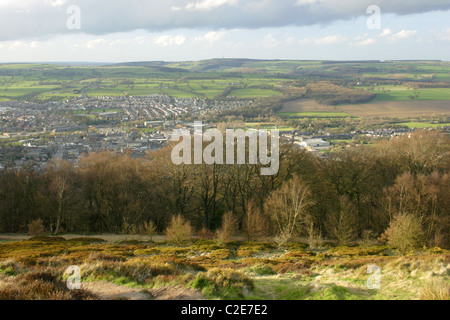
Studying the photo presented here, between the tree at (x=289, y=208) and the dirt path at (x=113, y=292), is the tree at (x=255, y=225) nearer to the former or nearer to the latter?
the tree at (x=289, y=208)

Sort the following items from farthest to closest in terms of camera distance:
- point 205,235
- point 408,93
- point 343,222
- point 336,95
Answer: point 408,93, point 336,95, point 205,235, point 343,222

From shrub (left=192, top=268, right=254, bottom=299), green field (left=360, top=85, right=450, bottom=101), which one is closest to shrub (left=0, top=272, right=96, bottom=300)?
shrub (left=192, top=268, right=254, bottom=299)

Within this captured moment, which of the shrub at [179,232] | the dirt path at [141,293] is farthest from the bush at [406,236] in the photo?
the dirt path at [141,293]

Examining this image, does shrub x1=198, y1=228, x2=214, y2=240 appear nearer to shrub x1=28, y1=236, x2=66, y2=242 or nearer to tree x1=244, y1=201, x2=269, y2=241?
tree x1=244, y1=201, x2=269, y2=241

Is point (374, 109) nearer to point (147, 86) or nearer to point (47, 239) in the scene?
point (147, 86)

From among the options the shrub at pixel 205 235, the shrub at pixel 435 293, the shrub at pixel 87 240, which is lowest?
the shrub at pixel 205 235

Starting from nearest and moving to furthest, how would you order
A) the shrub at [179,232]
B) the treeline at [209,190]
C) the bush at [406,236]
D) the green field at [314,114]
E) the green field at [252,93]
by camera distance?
the bush at [406,236]
the shrub at [179,232]
the treeline at [209,190]
the green field at [314,114]
the green field at [252,93]

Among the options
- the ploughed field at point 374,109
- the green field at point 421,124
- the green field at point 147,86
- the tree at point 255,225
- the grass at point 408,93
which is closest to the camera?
the tree at point 255,225

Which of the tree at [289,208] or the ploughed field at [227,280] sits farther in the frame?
the tree at [289,208]

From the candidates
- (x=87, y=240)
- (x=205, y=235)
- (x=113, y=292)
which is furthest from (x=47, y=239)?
(x=113, y=292)
